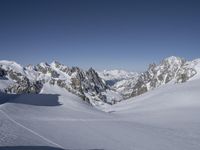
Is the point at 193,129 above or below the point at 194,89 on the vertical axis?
below

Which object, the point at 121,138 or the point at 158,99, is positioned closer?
the point at 121,138

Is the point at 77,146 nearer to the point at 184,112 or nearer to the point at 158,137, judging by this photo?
the point at 158,137

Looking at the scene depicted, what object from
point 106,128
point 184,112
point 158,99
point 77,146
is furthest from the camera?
point 158,99

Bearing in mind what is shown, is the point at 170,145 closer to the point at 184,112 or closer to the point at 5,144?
the point at 5,144

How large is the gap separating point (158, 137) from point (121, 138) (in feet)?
6.30

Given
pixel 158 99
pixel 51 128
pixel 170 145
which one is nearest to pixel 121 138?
pixel 170 145

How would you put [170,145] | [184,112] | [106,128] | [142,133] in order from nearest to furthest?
[170,145]
[142,133]
[106,128]
[184,112]

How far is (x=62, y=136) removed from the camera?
1382 centimetres

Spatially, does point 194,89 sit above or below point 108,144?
above

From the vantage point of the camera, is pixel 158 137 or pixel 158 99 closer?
pixel 158 137

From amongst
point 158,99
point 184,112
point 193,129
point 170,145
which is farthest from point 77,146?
point 158,99

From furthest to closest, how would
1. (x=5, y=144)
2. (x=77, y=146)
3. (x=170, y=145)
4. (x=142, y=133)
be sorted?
(x=142, y=133) < (x=170, y=145) < (x=77, y=146) < (x=5, y=144)

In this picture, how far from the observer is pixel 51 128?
628 inches

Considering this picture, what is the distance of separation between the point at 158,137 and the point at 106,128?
11.4 ft
